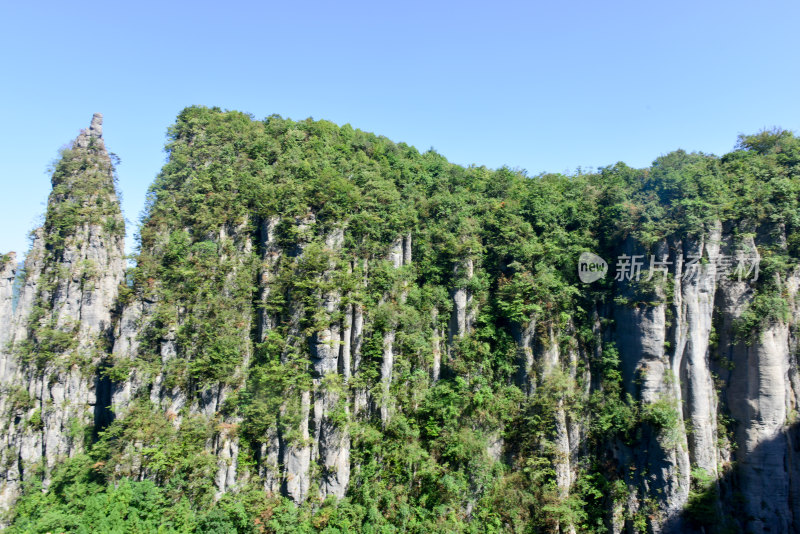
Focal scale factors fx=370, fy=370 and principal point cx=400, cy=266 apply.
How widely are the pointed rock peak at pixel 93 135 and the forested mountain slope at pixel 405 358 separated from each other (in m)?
0.78

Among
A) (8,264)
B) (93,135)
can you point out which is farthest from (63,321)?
(93,135)

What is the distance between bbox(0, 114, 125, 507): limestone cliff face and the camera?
20.2 metres

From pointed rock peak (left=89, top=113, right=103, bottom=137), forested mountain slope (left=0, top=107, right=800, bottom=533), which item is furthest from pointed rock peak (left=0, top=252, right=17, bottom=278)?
pointed rock peak (left=89, top=113, right=103, bottom=137)

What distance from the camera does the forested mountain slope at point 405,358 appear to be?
18.0 metres

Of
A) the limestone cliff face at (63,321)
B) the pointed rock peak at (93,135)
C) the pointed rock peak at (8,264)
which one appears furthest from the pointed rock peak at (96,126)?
the pointed rock peak at (8,264)

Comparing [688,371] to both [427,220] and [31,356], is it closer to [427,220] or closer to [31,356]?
[427,220]

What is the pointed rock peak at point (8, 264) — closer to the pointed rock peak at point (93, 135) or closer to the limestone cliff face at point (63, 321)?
the limestone cliff face at point (63, 321)

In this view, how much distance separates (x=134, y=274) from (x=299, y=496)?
50.5 feet

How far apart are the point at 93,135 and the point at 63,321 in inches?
500

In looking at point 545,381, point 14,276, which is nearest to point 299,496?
point 545,381

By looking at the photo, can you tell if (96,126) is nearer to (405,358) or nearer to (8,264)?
(8,264)

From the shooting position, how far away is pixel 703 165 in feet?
67.9

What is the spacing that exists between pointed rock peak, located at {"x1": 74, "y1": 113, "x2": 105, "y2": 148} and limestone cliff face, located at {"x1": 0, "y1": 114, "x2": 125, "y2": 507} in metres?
0.08

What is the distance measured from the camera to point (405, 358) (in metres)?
20.8
